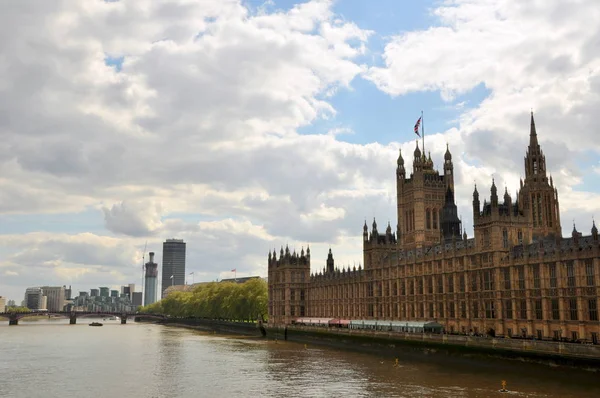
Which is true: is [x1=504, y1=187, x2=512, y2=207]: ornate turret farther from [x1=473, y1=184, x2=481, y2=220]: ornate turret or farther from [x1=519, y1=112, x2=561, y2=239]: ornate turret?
[x1=519, y1=112, x2=561, y2=239]: ornate turret

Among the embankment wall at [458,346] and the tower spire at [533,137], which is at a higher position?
the tower spire at [533,137]

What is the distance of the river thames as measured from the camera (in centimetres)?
7162

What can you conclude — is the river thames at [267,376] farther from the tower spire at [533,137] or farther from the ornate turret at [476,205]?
the tower spire at [533,137]

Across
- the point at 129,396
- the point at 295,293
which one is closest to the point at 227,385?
the point at 129,396

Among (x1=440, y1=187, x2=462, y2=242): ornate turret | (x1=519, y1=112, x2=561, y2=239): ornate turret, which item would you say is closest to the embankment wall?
(x1=440, y1=187, x2=462, y2=242): ornate turret

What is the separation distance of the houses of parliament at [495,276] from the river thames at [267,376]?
46.9 feet

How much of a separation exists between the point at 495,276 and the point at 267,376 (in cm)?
4454

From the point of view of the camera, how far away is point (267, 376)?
8681 centimetres

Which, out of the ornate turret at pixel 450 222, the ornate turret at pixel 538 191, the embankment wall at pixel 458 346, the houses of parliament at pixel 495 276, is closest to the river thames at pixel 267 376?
the embankment wall at pixel 458 346

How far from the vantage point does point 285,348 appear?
138m

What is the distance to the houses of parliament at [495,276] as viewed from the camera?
3649 inches

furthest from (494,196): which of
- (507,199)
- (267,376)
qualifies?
(267,376)

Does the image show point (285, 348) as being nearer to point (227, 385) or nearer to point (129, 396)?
point (227, 385)

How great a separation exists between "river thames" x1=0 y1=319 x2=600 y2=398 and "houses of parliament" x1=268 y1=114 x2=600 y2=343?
14.3m
